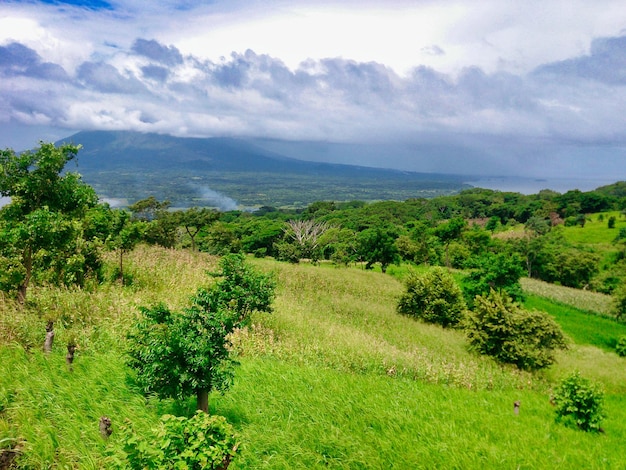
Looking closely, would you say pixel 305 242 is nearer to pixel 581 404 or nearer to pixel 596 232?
pixel 581 404

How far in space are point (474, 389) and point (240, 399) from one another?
6426 mm

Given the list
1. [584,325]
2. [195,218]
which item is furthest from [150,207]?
[584,325]

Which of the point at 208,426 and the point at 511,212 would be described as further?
the point at 511,212

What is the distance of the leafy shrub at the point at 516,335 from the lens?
44.1 ft

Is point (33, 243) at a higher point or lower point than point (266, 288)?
higher

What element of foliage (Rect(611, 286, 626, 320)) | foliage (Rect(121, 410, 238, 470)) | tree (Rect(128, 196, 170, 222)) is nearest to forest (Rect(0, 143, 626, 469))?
foliage (Rect(121, 410, 238, 470))

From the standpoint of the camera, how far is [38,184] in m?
8.98

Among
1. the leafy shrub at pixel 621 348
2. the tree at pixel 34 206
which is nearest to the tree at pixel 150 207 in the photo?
the tree at pixel 34 206

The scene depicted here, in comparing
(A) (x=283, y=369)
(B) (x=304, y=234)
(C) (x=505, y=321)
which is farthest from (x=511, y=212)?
(A) (x=283, y=369)

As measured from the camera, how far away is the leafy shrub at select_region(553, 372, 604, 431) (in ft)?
26.4

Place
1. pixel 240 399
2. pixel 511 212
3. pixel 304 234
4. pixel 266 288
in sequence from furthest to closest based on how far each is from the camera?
pixel 511 212 < pixel 304 234 < pixel 266 288 < pixel 240 399

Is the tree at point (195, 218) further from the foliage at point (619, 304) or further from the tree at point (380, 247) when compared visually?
the foliage at point (619, 304)

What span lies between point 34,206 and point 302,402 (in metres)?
8.13

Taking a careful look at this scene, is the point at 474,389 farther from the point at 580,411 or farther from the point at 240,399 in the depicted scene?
the point at 240,399
